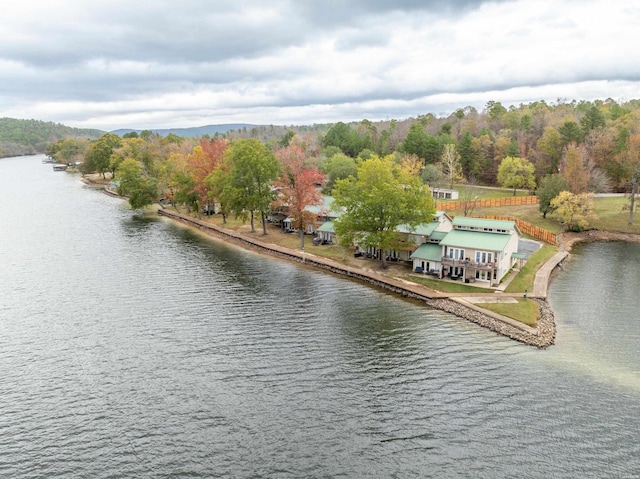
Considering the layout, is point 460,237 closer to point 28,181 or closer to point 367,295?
point 367,295

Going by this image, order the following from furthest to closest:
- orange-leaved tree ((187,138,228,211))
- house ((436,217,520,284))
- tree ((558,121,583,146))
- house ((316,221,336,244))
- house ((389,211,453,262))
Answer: tree ((558,121,583,146))
orange-leaved tree ((187,138,228,211))
house ((316,221,336,244))
house ((389,211,453,262))
house ((436,217,520,284))

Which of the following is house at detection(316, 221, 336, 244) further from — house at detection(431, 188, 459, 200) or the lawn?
house at detection(431, 188, 459, 200)

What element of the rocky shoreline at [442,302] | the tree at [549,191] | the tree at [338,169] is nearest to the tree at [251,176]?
the rocky shoreline at [442,302]

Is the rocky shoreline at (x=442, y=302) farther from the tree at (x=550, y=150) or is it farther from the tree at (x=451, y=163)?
the tree at (x=550, y=150)

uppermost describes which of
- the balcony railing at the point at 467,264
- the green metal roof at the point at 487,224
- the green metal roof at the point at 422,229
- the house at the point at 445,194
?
the house at the point at 445,194

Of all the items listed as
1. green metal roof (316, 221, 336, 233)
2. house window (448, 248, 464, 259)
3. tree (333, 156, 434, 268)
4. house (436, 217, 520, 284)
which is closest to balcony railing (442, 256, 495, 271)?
house (436, 217, 520, 284)

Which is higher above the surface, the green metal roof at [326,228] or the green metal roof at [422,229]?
the green metal roof at [422,229]

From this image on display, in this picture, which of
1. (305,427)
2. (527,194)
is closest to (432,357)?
(305,427)
